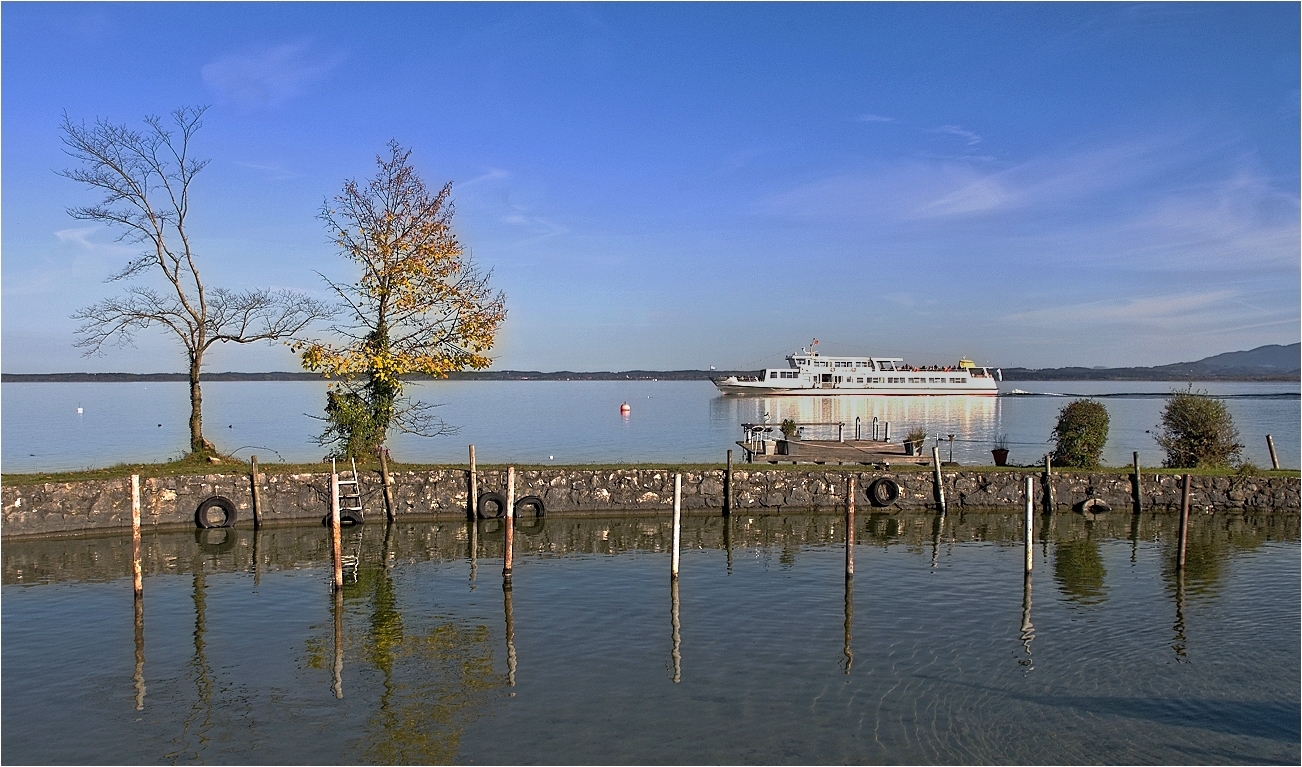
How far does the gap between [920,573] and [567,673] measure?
34.5 feet

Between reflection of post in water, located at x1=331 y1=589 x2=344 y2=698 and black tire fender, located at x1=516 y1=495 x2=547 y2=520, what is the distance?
29.8 feet

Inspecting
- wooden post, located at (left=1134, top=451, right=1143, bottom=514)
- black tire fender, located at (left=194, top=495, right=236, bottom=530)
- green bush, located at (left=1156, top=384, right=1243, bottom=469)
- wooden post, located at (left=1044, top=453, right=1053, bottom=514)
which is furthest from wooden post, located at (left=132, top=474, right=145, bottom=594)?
green bush, located at (left=1156, top=384, right=1243, bottom=469)

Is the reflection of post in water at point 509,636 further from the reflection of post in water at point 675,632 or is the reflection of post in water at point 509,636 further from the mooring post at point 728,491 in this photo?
the mooring post at point 728,491

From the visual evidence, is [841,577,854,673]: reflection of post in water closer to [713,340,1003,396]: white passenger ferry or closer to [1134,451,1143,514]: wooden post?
[1134,451,1143,514]: wooden post

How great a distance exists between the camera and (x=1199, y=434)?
3481 centimetres

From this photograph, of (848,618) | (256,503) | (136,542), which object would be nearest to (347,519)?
(256,503)

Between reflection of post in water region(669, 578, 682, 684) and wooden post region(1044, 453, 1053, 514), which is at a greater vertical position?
wooden post region(1044, 453, 1053, 514)

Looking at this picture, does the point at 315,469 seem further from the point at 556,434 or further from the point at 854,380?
the point at 854,380

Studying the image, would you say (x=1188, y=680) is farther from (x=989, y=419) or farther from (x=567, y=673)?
(x=989, y=419)

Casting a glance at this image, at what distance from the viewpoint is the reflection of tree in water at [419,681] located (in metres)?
12.1

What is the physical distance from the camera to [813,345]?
460 feet

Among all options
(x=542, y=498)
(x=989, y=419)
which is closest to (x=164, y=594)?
(x=542, y=498)

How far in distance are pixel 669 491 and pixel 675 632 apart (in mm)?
12781

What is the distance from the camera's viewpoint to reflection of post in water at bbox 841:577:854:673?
15.4 m
